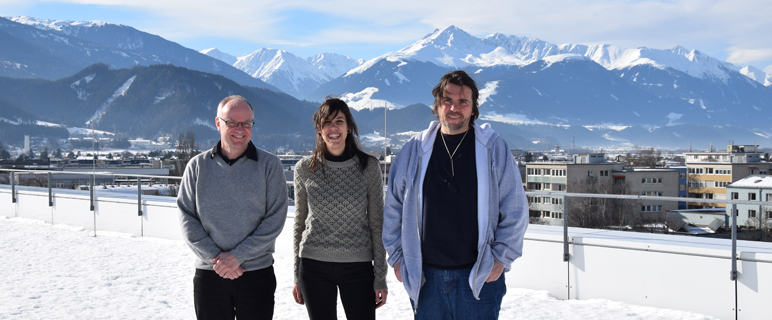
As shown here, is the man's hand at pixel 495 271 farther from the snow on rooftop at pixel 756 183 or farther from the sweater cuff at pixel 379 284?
the snow on rooftop at pixel 756 183

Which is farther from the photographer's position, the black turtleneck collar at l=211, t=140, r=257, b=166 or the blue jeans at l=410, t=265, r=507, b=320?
the black turtleneck collar at l=211, t=140, r=257, b=166

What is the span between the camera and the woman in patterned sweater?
268cm

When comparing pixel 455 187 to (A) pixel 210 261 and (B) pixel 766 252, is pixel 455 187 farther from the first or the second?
(B) pixel 766 252

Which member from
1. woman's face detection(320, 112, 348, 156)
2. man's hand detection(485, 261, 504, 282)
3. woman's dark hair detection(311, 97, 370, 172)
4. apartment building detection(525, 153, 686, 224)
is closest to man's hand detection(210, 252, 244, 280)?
woman's dark hair detection(311, 97, 370, 172)

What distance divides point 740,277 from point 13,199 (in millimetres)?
11742

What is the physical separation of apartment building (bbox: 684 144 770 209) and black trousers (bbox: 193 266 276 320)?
100811 millimetres

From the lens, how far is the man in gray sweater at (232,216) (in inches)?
103

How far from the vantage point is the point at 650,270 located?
15.7 ft

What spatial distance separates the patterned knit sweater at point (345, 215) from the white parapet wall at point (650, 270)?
292 cm

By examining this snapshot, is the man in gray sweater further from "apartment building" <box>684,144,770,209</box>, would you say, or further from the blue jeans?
"apartment building" <box>684,144,770,209</box>

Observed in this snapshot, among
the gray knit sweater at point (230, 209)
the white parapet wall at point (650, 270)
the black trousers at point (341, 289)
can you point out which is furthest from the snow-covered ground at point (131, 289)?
the gray knit sweater at point (230, 209)

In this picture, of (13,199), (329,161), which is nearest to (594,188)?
(13,199)

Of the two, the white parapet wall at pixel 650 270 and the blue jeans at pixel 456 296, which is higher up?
the blue jeans at pixel 456 296

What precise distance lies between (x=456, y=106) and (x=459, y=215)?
0.45 metres
